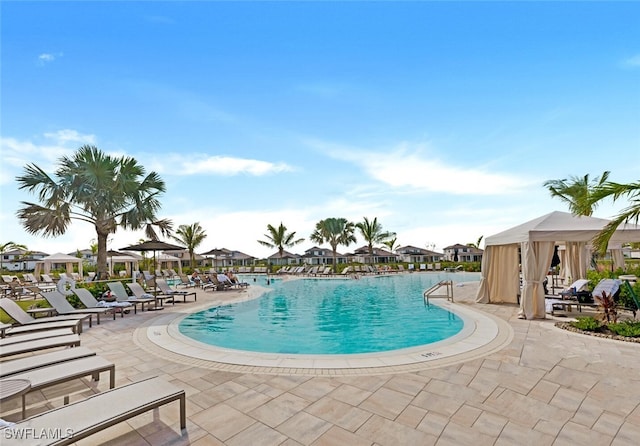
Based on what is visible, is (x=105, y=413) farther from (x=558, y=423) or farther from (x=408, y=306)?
(x=408, y=306)

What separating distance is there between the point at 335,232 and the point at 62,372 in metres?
36.4

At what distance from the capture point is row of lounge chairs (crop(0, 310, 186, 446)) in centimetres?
231

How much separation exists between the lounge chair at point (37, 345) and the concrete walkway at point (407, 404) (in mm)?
828

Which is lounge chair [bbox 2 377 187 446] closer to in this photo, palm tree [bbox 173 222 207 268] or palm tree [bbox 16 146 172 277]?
palm tree [bbox 16 146 172 277]

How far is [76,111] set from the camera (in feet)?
32.4

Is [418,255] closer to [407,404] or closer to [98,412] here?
[407,404]

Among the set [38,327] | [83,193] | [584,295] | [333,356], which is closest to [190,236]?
[83,193]

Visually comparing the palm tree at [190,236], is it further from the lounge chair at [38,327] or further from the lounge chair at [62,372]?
the lounge chair at [62,372]

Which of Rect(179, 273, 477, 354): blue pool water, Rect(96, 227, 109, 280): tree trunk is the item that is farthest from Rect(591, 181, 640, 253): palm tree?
Rect(96, 227, 109, 280): tree trunk

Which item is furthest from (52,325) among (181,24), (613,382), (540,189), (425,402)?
(540,189)

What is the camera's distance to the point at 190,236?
34.9 meters

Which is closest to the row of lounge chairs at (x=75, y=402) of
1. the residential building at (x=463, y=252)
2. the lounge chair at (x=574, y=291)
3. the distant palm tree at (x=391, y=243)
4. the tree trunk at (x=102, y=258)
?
the tree trunk at (x=102, y=258)

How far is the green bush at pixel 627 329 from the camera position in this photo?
19.1 feet

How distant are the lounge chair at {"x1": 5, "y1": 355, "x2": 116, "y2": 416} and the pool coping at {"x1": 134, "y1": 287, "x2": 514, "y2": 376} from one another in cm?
147
